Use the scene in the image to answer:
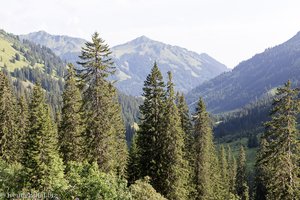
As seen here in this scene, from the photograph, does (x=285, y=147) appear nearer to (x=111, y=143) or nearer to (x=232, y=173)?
(x=111, y=143)

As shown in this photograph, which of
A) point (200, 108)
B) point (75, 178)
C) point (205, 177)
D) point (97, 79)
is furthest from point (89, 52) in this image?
point (205, 177)

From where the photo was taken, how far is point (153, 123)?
4191 cm

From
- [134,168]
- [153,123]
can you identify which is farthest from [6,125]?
[153,123]

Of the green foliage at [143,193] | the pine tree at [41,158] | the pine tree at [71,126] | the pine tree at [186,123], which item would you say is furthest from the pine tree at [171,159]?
the pine tree at [41,158]

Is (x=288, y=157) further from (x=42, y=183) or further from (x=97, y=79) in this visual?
(x=42, y=183)

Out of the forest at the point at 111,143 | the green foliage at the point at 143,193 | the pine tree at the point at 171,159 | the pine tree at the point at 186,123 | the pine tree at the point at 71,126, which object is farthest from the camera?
the pine tree at the point at 186,123

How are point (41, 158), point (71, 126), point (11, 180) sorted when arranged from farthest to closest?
point (71, 126)
point (41, 158)
point (11, 180)

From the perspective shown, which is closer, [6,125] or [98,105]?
[98,105]

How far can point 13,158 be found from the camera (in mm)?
56500

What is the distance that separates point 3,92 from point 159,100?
26094 mm

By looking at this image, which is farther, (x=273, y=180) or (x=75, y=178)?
(x=273, y=180)

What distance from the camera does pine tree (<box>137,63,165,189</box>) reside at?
4144 centimetres

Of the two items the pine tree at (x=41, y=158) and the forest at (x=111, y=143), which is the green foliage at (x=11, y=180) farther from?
the pine tree at (x=41, y=158)

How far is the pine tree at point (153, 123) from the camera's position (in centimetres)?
4144
